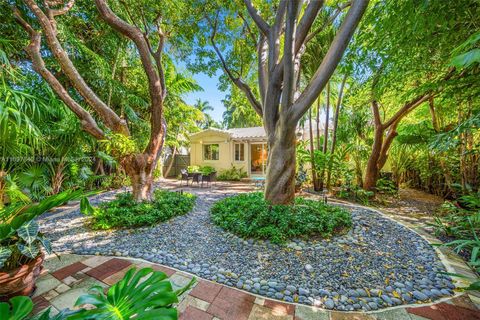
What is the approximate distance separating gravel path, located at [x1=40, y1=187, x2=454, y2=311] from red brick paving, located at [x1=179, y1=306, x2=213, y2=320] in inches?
20.6

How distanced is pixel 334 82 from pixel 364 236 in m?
6.52

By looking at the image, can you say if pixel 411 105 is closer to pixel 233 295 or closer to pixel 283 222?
pixel 283 222

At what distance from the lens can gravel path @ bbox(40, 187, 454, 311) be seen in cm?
218

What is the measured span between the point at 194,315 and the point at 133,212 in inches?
128

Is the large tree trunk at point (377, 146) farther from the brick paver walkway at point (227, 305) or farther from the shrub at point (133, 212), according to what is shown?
the shrub at point (133, 212)

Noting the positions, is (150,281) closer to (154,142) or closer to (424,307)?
(424,307)

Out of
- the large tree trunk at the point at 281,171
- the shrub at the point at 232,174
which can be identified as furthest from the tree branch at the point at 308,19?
the shrub at the point at 232,174

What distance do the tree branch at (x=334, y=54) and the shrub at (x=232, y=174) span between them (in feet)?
26.9

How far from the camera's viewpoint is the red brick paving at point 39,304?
1.86m

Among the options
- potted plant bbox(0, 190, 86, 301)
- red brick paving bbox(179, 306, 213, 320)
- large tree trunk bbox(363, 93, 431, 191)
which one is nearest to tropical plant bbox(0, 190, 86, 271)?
potted plant bbox(0, 190, 86, 301)

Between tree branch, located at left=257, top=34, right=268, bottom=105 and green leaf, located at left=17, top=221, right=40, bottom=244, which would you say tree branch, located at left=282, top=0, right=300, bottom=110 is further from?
green leaf, located at left=17, top=221, right=40, bottom=244

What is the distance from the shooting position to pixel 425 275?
2.47 metres

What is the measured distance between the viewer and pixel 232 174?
11750 mm

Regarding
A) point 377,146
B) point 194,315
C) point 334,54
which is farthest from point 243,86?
point 194,315
